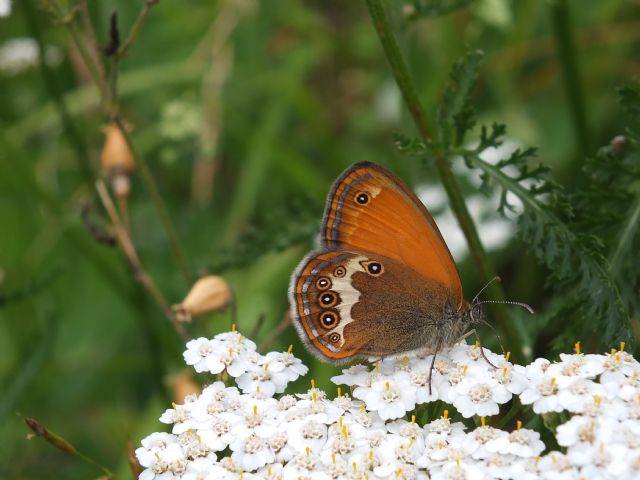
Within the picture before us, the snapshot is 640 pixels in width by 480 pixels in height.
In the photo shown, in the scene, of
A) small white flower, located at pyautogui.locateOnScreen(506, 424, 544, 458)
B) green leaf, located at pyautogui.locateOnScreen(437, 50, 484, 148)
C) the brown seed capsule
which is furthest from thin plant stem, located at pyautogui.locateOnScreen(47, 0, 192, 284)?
small white flower, located at pyautogui.locateOnScreen(506, 424, 544, 458)

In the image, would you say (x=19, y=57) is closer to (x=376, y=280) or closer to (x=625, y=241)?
(x=376, y=280)

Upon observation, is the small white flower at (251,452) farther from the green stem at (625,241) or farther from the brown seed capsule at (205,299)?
the green stem at (625,241)

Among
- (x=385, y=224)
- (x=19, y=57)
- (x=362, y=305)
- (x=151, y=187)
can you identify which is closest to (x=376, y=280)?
(x=362, y=305)

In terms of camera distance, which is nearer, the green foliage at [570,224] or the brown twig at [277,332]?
the green foliage at [570,224]

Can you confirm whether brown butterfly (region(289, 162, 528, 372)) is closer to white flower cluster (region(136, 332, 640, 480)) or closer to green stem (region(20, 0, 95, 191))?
white flower cluster (region(136, 332, 640, 480))

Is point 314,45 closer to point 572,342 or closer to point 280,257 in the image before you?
point 280,257

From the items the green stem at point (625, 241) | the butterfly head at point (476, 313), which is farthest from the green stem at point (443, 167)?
the green stem at point (625, 241)
